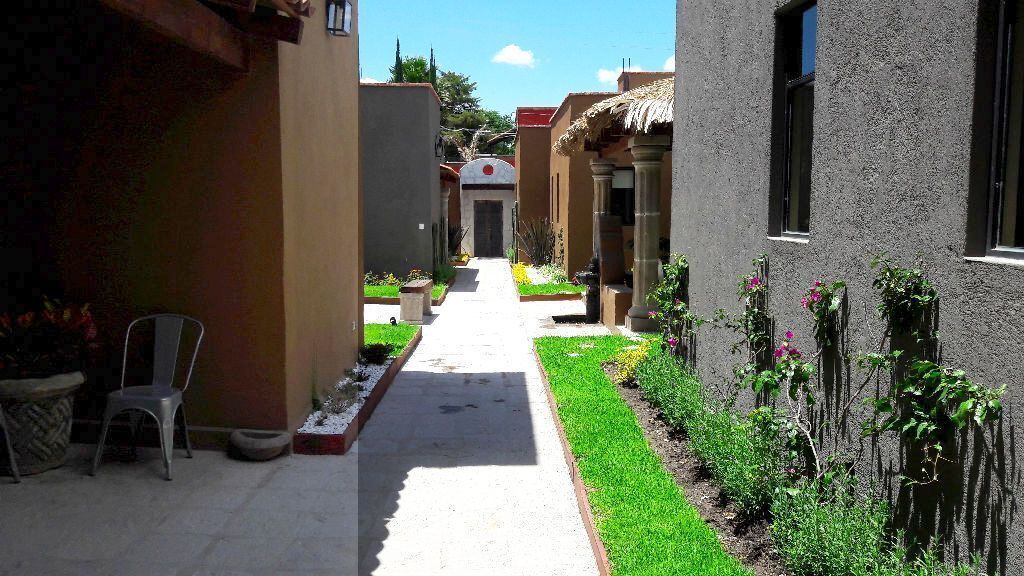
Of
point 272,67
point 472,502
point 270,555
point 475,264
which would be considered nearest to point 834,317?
point 472,502

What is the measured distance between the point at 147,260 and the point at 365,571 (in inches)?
119

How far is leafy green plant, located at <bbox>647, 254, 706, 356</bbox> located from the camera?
6.92 m

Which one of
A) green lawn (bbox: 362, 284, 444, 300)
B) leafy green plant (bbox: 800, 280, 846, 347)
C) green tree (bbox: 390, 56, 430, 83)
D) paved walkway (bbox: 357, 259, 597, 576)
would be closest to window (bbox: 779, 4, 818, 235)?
leafy green plant (bbox: 800, 280, 846, 347)

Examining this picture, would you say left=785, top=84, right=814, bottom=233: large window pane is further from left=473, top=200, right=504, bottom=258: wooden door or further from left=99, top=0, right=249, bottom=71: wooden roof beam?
left=473, top=200, right=504, bottom=258: wooden door

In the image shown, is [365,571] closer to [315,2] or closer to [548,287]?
[315,2]

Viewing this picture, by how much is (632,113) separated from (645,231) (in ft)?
5.78

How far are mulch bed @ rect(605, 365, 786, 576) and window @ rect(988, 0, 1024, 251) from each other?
69.7 inches

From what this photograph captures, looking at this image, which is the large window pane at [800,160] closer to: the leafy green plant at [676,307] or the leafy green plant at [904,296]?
the leafy green plant at [904,296]

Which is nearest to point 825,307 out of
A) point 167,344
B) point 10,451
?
point 167,344

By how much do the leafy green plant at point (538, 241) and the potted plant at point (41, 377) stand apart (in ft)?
52.6

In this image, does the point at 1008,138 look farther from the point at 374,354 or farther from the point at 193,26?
the point at 374,354

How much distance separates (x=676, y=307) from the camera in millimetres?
6992

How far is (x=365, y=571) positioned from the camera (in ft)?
12.7

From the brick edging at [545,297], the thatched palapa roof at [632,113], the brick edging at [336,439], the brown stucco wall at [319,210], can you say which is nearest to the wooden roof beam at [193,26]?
the brown stucco wall at [319,210]
